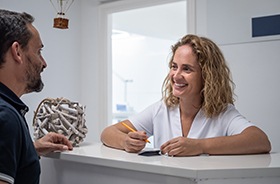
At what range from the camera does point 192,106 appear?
1.80m

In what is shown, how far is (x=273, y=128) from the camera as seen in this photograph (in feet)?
7.93

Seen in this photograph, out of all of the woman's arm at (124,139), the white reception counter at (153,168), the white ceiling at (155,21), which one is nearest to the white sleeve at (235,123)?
the white reception counter at (153,168)

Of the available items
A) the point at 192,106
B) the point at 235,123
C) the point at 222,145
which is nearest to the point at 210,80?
the point at 192,106

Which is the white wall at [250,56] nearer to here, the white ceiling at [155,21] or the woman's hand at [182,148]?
the woman's hand at [182,148]

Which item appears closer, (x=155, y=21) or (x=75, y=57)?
(x=75, y=57)

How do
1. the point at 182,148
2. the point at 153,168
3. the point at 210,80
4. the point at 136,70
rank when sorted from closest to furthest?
the point at 153,168, the point at 182,148, the point at 210,80, the point at 136,70

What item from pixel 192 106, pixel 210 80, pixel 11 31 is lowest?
pixel 192 106

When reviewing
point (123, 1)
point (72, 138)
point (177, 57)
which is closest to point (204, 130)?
point (177, 57)

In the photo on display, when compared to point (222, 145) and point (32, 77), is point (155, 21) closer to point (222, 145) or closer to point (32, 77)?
point (222, 145)

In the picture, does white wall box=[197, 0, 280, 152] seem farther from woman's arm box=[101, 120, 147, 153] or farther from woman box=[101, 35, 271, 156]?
woman's arm box=[101, 120, 147, 153]

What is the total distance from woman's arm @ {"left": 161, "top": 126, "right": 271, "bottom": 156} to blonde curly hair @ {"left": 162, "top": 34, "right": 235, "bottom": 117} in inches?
10.0

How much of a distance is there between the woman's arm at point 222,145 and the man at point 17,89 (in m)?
0.46

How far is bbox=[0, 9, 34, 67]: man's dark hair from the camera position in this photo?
109 centimetres

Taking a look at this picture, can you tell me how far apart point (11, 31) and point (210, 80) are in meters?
0.96
